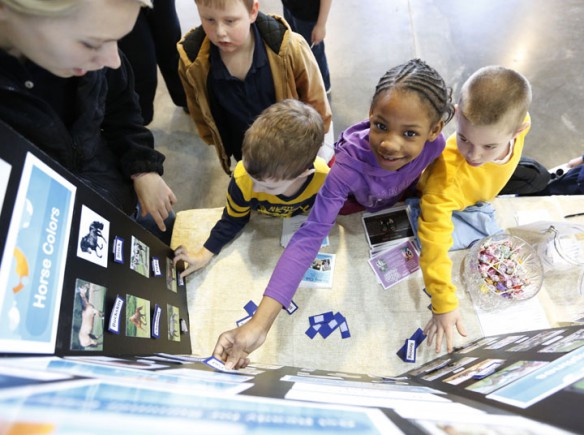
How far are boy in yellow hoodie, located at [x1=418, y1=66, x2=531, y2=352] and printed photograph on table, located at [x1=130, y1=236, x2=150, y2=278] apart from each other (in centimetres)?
92

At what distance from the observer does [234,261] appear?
1.44 metres

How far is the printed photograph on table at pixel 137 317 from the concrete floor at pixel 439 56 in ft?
5.33

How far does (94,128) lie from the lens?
1.15 meters

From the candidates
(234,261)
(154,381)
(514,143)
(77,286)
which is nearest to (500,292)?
(514,143)

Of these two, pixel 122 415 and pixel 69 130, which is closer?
pixel 122 415

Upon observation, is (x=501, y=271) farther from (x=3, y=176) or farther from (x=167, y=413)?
(x=3, y=176)

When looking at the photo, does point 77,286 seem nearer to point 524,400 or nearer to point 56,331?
point 56,331

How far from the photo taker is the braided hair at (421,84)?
1.13m

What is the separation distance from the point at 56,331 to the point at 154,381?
0.67 feet

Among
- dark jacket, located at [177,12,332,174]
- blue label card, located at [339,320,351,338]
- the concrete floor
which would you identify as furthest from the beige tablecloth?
the concrete floor

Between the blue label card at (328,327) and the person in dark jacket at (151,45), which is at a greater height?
the person in dark jacket at (151,45)

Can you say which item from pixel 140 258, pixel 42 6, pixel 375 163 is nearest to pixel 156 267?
pixel 140 258

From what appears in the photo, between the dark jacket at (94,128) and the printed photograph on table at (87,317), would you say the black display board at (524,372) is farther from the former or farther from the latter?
the dark jacket at (94,128)

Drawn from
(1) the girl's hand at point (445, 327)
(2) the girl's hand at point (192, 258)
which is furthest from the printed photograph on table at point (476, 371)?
(2) the girl's hand at point (192, 258)
